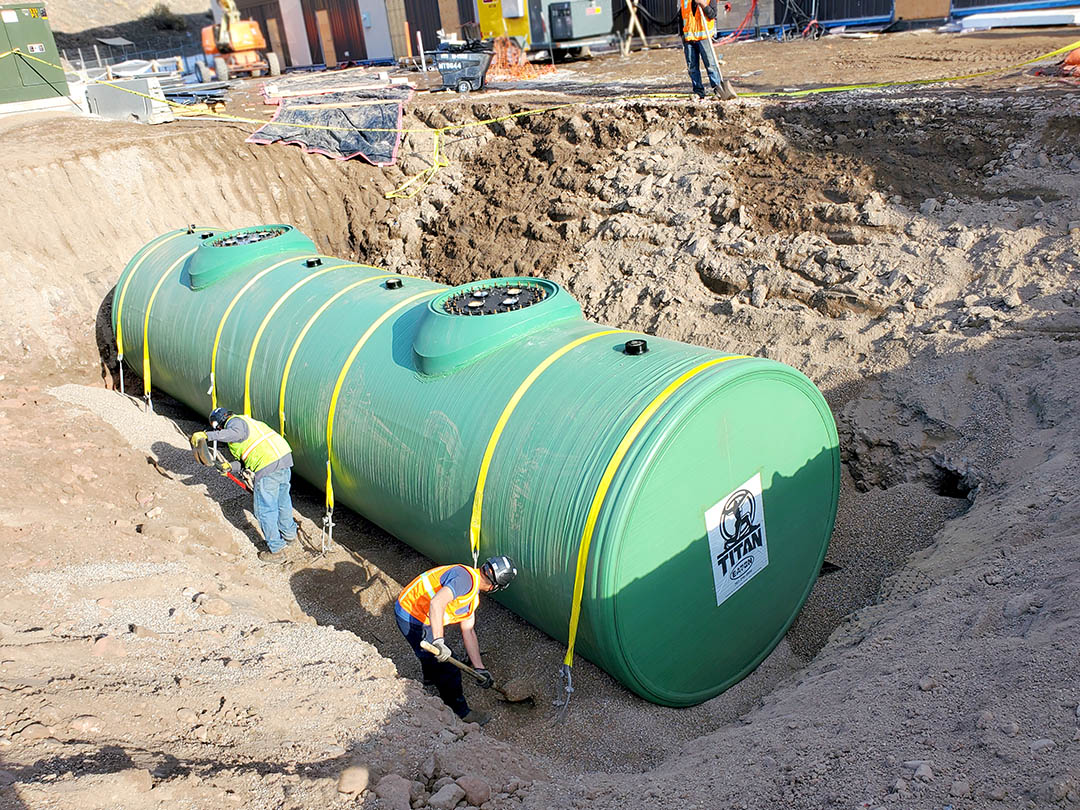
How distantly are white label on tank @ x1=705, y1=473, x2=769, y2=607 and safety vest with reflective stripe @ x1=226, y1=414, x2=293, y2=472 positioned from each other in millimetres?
4104

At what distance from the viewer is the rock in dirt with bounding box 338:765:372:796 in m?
3.95

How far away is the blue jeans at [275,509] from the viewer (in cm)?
730

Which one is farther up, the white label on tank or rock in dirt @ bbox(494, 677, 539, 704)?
the white label on tank

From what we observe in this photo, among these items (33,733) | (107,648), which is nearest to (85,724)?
(33,733)

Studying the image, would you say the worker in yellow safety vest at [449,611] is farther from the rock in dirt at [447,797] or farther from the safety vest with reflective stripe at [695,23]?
the safety vest with reflective stripe at [695,23]

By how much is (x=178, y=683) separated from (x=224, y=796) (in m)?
1.14

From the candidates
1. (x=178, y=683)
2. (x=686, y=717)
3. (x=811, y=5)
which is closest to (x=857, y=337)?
(x=686, y=717)

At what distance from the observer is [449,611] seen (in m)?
5.24

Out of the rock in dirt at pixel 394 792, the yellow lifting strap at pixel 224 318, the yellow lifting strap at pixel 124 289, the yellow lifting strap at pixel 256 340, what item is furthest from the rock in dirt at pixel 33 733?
the yellow lifting strap at pixel 124 289

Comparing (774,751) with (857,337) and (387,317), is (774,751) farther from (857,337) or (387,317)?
(857,337)

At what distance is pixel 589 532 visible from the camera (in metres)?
4.83

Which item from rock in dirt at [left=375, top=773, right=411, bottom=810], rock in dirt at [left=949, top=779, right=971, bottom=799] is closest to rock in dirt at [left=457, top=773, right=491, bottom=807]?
rock in dirt at [left=375, top=773, right=411, bottom=810]

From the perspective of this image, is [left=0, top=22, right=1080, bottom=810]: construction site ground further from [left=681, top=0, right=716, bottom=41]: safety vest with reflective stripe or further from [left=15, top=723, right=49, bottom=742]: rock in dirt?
[left=681, top=0, right=716, bottom=41]: safety vest with reflective stripe

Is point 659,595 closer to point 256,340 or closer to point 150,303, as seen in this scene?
point 256,340
